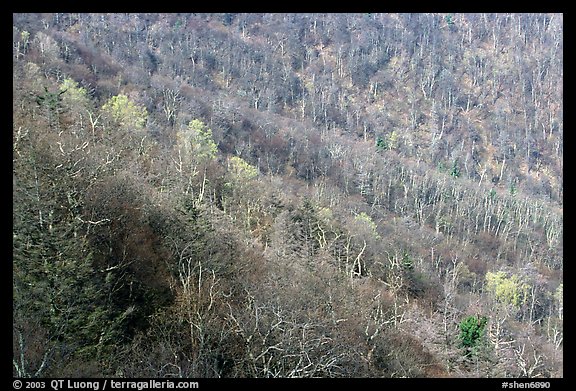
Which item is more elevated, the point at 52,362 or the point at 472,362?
the point at 52,362

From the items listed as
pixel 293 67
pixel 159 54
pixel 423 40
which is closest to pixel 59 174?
pixel 159 54

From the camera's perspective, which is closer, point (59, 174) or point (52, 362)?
point (52, 362)

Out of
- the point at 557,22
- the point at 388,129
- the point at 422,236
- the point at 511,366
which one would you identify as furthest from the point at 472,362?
the point at 557,22

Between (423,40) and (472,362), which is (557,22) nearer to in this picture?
(423,40)

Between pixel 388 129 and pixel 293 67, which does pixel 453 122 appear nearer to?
pixel 388 129
